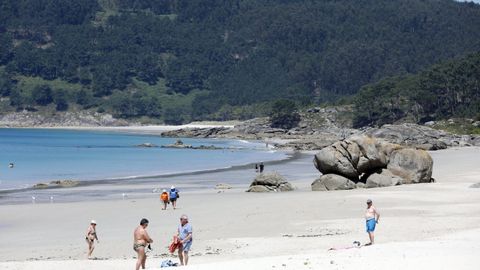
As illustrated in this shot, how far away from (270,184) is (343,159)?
4230 mm

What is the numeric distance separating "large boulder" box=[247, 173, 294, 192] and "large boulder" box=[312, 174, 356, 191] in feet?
5.79

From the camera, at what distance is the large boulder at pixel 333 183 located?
1622 inches

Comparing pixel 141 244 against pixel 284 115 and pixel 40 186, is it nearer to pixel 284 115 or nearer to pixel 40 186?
pixel 40 186

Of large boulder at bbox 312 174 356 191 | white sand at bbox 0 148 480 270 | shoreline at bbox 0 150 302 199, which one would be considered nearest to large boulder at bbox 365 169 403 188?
large boulder at bbox 312 174 356 191

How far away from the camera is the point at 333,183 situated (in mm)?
41375

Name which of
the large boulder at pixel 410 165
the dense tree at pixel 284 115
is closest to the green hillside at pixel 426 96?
the dense tree at pixel 284 115

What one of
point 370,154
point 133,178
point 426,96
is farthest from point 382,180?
point 426,96

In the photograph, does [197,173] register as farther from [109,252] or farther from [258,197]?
[109,252]

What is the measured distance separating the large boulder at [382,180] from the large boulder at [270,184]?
14.6 ft

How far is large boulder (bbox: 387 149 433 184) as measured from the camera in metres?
41.9

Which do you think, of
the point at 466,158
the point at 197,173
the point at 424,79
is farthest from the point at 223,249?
the point at 424,79

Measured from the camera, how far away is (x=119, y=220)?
32094 mm

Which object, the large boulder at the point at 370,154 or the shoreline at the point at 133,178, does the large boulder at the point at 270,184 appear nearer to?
the large boulder at the point at 370,154

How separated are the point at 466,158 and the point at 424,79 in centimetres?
8743
